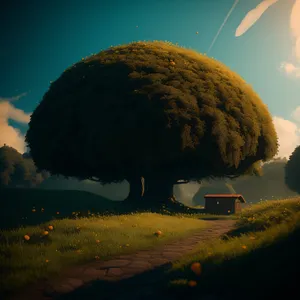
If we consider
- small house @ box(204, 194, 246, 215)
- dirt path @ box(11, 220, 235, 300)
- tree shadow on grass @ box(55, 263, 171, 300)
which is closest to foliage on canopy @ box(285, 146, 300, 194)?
small house @ box(204, 194, 246, 215)

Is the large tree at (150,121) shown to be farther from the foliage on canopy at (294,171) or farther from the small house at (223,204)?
the foliage on canopy at (294,171)

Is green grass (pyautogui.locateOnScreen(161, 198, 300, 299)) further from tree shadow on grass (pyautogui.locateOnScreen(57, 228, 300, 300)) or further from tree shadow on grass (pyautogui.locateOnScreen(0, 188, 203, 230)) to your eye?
tree shadow on grass (pyautogui.locateOnScreen(0, 188, 203, 230))

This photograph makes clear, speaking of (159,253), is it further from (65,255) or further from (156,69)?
(156,69)

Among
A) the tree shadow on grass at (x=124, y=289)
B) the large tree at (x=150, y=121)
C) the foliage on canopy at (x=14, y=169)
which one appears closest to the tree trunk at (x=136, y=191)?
the large tree at (x=150, y=121)

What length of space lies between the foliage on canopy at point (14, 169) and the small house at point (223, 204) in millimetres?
47631

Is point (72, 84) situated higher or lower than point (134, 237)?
higher

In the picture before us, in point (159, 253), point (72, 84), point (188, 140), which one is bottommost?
point (159, 253)

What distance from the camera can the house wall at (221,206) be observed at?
23.1 metres

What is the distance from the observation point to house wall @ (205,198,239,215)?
23062 mm

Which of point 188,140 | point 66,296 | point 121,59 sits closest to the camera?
point 66,296

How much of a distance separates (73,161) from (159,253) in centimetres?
1396

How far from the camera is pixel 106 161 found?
687 inches

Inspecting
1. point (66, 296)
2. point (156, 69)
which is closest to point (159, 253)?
point (66, 296)

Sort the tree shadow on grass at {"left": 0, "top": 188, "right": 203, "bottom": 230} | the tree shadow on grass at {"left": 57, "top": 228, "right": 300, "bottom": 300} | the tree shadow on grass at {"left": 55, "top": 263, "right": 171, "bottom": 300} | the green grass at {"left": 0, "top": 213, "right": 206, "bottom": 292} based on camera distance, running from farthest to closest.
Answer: the tree shadow on grass at {"left": 0, "top": 188, "right": 203, "bottom": 230}
the green grass at {"left": 0, "top": 213, "right": 206, "bottom": 292}
the tree shadow on grass at {"left": 55, "top": 263, "right": 171, "bottom": 300}
the tree shadow on grass at {"left": 57, "top": 228, "right": 300, "bottom": 300}
